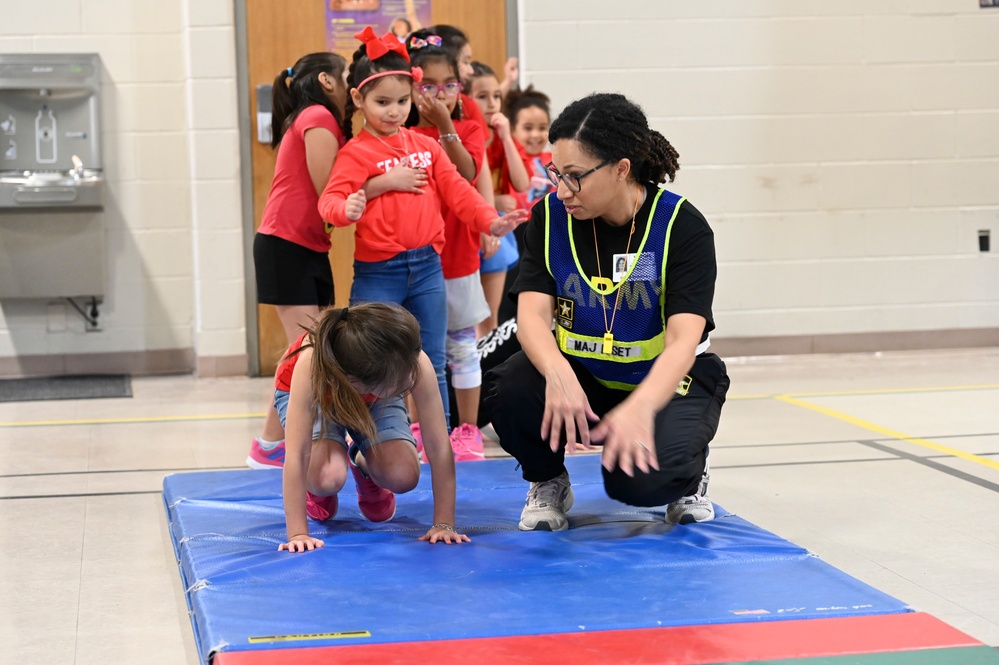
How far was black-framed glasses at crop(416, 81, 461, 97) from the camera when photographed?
11.9ft

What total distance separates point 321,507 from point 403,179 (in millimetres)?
1046

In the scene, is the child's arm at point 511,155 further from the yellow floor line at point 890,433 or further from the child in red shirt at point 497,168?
the yellow floor line at point 890,433

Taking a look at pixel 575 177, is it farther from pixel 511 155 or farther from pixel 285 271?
pixel 511 155

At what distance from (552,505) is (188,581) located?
852 mm

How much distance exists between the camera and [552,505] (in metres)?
2.71

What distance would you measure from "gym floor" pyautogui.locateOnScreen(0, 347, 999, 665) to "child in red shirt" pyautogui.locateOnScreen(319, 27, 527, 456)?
0.82m

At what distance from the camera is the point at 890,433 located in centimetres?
396

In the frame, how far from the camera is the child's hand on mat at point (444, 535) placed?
8.26 feet

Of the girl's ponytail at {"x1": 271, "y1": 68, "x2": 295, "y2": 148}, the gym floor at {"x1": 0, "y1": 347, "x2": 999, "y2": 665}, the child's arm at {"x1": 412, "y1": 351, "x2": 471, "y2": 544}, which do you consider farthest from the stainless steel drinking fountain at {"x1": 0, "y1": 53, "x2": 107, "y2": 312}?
the child's arm at {"x1": 412, "y1": 351, "x2": 471, "y2": 544}

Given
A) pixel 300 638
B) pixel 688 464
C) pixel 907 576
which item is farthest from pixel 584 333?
pixel 300 638

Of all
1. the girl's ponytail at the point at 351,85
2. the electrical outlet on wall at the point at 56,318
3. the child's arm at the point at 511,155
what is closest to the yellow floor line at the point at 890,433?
the child's arm at the point at 511,155

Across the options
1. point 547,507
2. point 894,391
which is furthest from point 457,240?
point 894,391

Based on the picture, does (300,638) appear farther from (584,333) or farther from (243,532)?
(584,333)

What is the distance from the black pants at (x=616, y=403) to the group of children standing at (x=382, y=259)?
0.21m
